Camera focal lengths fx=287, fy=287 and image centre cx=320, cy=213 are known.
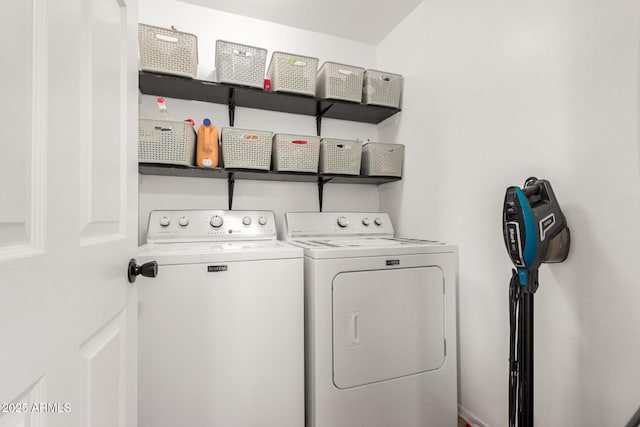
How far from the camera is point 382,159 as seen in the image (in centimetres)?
211

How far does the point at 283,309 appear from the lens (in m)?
1.37

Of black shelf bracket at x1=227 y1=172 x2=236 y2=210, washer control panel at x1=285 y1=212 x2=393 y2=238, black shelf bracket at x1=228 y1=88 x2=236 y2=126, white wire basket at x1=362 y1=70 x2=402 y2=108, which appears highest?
white wire basket at x1=362 y1=70 x2=402 y2=108

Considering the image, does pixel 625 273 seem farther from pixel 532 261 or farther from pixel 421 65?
pixel 421 65

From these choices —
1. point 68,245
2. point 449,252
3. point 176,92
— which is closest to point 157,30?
point 176,92

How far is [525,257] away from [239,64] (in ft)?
5.96

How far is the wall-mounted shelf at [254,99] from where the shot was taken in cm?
177

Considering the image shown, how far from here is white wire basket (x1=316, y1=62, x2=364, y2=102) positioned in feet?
6.50

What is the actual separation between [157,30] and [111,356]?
168cm

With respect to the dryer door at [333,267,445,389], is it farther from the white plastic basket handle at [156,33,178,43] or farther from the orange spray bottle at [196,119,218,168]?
the white plastic basket handle at [156,33,178,43]

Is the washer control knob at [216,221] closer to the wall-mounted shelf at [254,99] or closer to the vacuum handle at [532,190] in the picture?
the wall-mounted shelf at [254,99]

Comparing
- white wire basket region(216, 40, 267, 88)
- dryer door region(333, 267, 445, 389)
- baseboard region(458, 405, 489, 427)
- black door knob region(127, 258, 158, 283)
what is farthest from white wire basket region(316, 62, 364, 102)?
baseboard region(458, 405, 489, 427)

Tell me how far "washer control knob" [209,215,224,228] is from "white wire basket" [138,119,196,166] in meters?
0.37

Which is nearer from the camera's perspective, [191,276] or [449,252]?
[191,276]

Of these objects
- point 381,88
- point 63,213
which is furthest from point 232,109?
point 63,213
